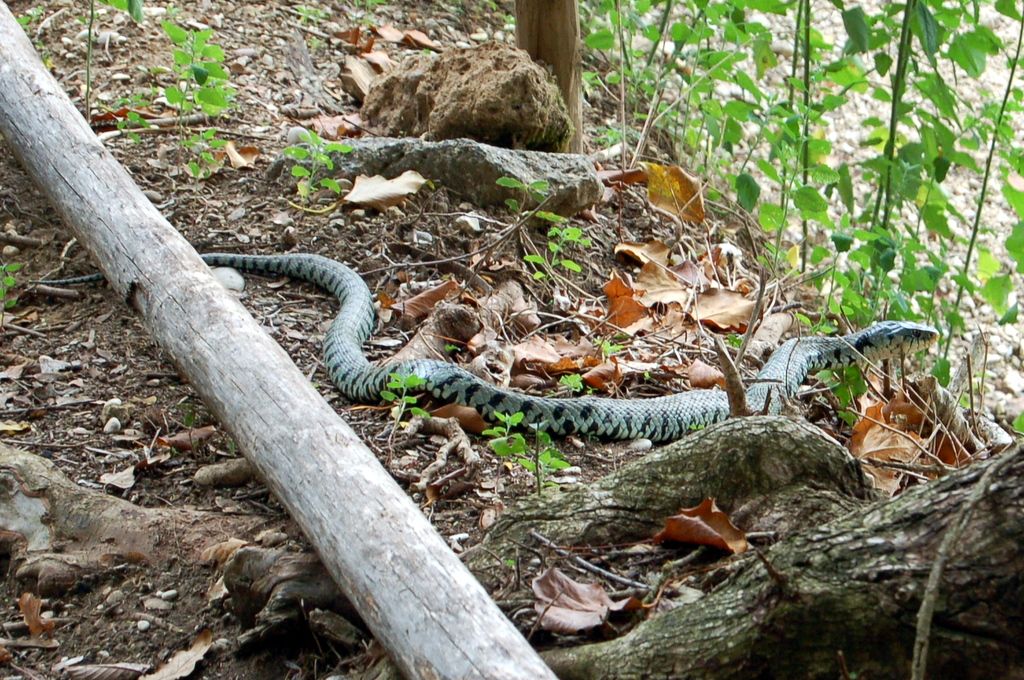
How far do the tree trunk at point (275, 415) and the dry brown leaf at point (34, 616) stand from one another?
32.1 inches

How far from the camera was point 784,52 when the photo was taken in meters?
10.5

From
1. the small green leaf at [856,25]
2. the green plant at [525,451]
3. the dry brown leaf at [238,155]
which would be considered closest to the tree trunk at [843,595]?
the green plant at [525,451]

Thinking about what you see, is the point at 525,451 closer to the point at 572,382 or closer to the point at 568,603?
the point at 572,382

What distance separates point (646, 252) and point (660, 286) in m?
0.36

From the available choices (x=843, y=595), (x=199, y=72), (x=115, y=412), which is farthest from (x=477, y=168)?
(x=843, y=595)

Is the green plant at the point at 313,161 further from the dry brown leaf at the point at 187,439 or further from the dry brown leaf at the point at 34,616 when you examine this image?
the dry brown leaf at the point at 34,616

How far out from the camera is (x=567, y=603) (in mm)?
2959

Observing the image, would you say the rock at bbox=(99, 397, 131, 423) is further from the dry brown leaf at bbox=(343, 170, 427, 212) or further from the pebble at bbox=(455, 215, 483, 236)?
the pebble at bbox=(455, 215, 483, 236)

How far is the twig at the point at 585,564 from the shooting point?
118 inches

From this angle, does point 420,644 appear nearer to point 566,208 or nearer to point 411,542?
point 411,542

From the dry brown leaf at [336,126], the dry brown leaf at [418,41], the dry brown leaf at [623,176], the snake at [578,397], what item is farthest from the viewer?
the dry brown leaf at [418,41]

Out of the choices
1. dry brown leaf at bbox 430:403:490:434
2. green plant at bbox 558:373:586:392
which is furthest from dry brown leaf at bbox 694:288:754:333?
dry brown leaf at bbox 430:403:490:434

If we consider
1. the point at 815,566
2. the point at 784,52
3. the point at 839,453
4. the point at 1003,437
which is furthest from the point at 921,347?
the point at 784,52

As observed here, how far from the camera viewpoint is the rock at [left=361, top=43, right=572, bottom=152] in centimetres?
655
